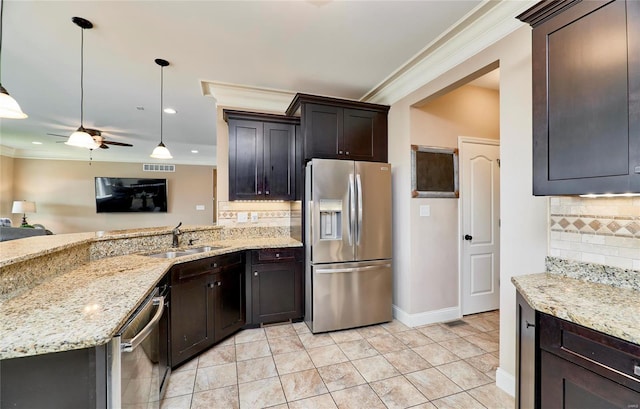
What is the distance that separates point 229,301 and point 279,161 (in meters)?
1.68

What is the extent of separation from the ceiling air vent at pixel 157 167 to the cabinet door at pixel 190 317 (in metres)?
6.58

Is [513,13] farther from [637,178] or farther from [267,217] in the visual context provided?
[267,217]

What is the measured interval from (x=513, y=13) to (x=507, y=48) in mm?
214

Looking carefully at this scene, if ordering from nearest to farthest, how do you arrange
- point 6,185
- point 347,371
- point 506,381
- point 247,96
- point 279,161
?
point 506,381, point 347,371, point 279,161, point 247,96, point 6,185

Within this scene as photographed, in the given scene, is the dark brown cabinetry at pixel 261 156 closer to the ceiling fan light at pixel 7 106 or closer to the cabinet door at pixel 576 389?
the ceiling fan light at pixel 7 106

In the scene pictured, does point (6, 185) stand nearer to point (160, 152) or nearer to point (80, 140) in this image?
point (160, 152)

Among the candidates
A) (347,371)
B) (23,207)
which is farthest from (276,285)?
(23,207)

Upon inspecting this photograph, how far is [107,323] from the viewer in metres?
1.03

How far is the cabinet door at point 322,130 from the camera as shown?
9.83 ft

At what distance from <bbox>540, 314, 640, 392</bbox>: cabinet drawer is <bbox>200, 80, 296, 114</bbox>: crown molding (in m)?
3.35

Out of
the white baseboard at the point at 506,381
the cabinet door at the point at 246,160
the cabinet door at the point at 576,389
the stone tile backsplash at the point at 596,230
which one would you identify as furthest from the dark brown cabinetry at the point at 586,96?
the cabinet door at the point at 246,160

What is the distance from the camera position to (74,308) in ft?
3.84

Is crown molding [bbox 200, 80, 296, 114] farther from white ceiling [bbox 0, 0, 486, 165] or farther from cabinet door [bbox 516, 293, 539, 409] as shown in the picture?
cabinet door [bbox 516, 293, 539, 409]

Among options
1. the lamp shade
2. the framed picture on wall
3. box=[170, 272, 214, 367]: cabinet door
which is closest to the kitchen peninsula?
box=[170, 272, 214, 367]: cabinet door
